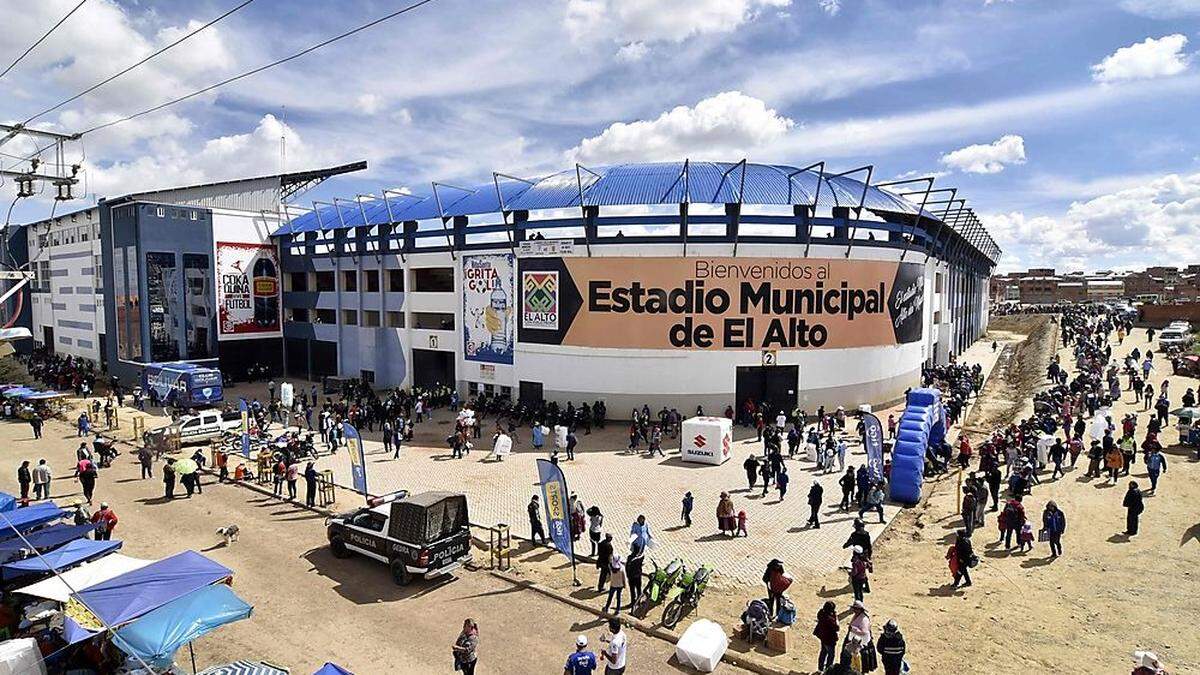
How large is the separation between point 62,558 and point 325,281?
36052 mm

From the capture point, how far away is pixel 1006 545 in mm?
15648

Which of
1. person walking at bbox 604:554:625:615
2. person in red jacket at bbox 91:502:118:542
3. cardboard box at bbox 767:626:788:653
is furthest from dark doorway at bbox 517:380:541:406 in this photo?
cardboard box at bbox 767:626:788:653

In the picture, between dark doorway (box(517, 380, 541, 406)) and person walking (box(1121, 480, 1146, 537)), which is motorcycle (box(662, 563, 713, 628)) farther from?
dark doorway (box(517, 380, 541, 406))

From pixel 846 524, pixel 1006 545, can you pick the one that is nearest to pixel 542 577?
pixel 846 524

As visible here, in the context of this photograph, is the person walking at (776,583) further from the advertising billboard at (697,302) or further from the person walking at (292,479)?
the advertising billboard at (697,302)

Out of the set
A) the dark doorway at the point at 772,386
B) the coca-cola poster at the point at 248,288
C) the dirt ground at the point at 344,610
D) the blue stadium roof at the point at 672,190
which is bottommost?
the dirt ground at the point at 344,610

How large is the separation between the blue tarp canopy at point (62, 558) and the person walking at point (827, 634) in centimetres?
1344

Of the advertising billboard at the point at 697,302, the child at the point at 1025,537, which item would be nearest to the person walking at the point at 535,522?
the child at the point at 1025,537

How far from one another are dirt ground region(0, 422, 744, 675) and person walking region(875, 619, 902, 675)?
101 inches

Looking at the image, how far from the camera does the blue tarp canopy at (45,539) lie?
1345 centimetres

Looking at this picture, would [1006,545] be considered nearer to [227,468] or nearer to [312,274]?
[227,468]

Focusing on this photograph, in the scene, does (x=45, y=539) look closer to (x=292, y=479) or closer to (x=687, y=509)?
(x=292, y=479)

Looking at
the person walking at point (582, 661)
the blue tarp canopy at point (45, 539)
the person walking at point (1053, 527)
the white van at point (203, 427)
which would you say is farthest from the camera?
the white van at point (203, 427)

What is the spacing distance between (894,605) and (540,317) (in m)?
22.9
